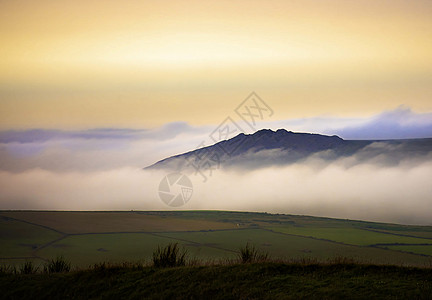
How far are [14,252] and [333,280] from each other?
64697mm

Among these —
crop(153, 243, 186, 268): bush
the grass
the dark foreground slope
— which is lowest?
the grass

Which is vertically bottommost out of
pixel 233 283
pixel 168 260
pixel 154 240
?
pixel 154 240

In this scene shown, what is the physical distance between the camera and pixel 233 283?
70.4 ft

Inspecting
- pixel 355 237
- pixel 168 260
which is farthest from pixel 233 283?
pixel 355 237

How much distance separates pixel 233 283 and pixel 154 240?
73.2 m

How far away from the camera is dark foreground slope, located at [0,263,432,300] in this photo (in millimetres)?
20297

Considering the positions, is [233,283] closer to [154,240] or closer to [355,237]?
[154,240]

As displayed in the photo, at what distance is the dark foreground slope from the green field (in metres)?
39.2

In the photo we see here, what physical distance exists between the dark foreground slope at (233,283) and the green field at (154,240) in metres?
39.2

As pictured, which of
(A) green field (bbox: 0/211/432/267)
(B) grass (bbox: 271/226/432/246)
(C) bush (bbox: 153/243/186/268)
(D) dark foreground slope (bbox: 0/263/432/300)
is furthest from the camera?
(B) grass (bbox: 271/226/432/246)

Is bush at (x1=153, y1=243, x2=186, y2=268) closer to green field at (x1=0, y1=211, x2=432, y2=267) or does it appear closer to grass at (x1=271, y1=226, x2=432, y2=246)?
green field at (x1=0, y1=211, x2=432, y2=267)

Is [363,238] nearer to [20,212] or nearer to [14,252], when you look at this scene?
[14,252]

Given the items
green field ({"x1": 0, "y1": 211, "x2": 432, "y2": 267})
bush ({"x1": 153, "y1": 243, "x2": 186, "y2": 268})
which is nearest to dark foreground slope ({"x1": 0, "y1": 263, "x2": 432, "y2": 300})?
bush ({"x1": 153, "y1": 243, "x2": 186, "y2": 268})

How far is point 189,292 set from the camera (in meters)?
21.1
